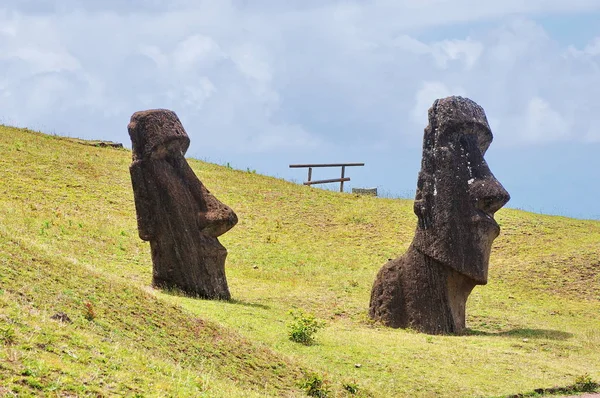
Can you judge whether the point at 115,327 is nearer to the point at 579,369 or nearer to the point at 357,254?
the point at 579,369

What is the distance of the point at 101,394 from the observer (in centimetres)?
970

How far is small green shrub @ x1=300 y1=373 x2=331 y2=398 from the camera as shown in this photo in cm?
1327

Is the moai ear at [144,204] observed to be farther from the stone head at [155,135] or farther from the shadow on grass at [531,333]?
the shadow on grass at [531,333]

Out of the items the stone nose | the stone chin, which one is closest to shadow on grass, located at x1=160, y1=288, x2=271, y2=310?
the stone chin

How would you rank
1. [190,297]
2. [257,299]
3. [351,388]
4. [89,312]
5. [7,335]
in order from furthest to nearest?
[257,299] < [190,297] < [351,388] < [89,312] < [7,335]

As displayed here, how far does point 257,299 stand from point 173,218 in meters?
2.77

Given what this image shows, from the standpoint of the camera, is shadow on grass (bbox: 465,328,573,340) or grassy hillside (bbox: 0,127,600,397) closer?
grassy hillside (bbox: 0,127,600,397)

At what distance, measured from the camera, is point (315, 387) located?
13.3m

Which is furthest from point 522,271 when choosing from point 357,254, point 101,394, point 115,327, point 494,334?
point 101,394

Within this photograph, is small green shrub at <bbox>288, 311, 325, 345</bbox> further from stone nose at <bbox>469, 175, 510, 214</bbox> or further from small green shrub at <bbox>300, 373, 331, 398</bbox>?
stone nose at <bbox>469, 175, 510, 214</bbox>

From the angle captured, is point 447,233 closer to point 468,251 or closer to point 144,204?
point 468,251

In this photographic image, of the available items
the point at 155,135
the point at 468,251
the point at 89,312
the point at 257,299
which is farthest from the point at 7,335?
the point at 468,251

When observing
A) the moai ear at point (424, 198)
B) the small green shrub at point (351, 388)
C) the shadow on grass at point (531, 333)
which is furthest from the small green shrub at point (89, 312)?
the shadow on grass at point (531, 333)

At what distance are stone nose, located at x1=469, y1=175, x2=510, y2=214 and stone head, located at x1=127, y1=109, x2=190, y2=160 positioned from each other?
6275 millimetres
